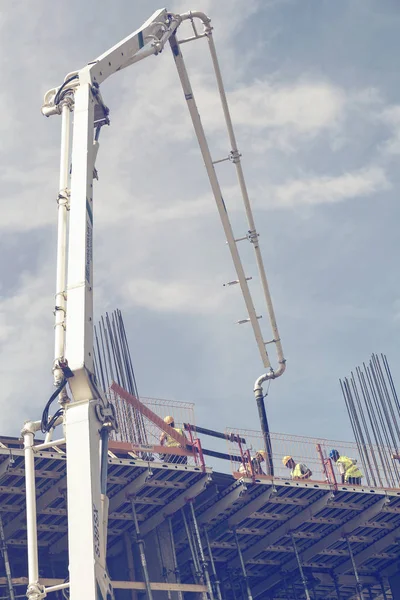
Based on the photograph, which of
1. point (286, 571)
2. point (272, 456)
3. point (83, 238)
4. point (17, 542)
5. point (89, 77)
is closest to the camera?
point (83, 238)

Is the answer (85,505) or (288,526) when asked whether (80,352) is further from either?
(288,526)

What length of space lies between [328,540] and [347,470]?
3219mm

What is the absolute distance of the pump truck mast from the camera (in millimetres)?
17047

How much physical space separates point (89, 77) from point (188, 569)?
22.1 m

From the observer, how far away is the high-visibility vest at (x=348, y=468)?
4062cm

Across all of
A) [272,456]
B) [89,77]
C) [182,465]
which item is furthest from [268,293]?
[89,77]

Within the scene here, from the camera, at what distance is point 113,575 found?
36250 mm

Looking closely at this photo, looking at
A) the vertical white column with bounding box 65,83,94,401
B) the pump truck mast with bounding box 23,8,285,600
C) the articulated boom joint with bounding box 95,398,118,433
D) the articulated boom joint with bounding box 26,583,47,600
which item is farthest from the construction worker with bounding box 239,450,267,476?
the articulated boom joint with bounding box 26,583,47,600

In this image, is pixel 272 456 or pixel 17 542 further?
pixel 272 456

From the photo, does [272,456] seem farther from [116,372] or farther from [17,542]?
[17,542]

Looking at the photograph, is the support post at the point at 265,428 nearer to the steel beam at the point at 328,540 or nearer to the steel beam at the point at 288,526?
the steel beam at the point at 288,526

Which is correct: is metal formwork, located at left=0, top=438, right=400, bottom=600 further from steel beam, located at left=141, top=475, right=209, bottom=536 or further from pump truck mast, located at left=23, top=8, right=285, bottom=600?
pump truck mast, located at left=23, top=8, right=285, bottom=600

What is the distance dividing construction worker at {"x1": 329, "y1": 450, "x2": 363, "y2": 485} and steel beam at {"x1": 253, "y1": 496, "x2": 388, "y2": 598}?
4.31ft

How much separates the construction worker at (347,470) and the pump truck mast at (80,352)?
20.2 metres
